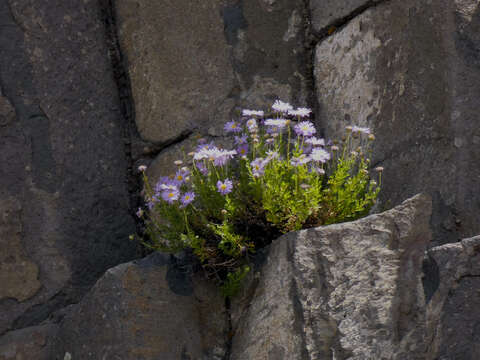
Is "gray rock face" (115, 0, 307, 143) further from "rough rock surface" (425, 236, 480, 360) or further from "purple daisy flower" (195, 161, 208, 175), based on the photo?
"rough rock surface" (425, 236, 480, 360)

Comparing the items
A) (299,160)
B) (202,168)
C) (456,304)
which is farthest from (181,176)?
(456,304)

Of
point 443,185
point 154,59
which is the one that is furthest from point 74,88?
point 443,185

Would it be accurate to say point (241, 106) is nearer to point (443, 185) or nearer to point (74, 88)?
point (74, 88)

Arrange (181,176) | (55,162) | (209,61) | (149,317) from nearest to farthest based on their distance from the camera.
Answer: (149,317) → (181,176) → (55,162) → (209,61)

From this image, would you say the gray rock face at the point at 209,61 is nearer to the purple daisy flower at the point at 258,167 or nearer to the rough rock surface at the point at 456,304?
the purple daisy flower at the point at 258,167

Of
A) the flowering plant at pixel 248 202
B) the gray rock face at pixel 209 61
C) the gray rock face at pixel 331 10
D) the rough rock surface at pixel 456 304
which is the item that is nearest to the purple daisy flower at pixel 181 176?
the flowering plant at pixel 248 202

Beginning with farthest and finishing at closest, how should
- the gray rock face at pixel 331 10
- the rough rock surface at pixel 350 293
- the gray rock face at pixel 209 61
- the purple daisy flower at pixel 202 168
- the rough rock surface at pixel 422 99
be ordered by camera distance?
the gray rock face at pixel 209 61, the gray rock face at pixel 331 10, the purple daisy flower at pixel 202 168, the rough rock surface at pixel 422 99, the rough rock surface at pixel 350 293

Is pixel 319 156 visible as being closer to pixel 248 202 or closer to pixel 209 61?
pixel 248 202
